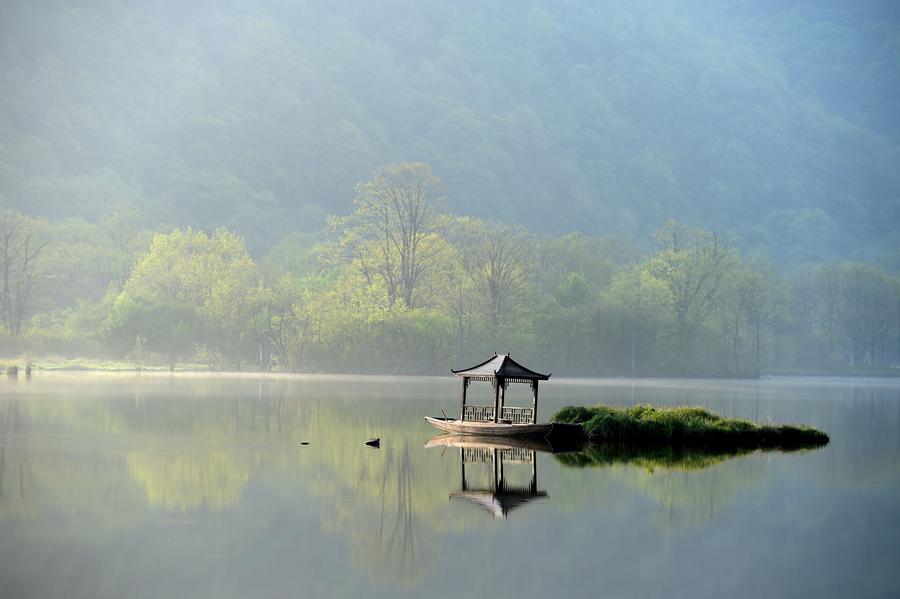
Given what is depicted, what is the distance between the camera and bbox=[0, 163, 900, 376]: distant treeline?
109 metres

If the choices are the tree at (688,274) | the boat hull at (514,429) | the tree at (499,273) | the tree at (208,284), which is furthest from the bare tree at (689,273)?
the boat hull at (514,429)

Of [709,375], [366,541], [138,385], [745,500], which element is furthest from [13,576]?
[709,375]

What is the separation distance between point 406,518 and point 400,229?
318 ft

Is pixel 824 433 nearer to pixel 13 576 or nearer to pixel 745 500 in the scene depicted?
pixel 745 500

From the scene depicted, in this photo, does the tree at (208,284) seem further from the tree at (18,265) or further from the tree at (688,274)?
the tree at (688,274)

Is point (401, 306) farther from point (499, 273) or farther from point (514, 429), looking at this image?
point (514, 429)

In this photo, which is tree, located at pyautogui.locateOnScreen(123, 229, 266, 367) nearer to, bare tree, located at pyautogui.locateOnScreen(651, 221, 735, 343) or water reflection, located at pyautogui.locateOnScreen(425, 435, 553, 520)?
bare tree, located at pyautogui.locateOnScreen(651, 221, 735, 343)

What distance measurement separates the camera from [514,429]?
137 ft

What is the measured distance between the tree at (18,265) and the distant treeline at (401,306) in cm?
27

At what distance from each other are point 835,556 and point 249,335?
318ft

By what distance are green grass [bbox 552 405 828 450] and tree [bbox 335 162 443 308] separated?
72212mm

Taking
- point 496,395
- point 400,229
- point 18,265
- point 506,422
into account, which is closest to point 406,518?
point 496,395

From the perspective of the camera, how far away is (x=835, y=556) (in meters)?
21.6

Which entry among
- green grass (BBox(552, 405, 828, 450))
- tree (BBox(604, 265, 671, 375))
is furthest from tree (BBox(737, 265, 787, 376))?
green grass (BBox(552, 405, 828, 450))
